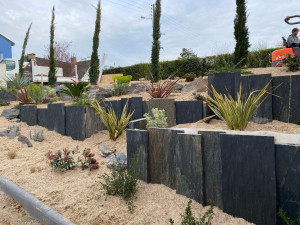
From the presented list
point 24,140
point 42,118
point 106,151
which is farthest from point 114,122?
point 42,118

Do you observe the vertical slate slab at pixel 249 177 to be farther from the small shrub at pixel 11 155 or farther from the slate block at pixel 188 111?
the small shrub at pixel 11 155

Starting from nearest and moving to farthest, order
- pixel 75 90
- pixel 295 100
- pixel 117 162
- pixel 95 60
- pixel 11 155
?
pixel 295 100 → pixel 117 162 → pixel 11 155 → pixel 75 90 → pixel 95 60

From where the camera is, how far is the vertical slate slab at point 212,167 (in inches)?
78.2

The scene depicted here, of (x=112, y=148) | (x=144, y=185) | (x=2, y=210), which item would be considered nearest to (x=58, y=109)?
(x=112, y=148)

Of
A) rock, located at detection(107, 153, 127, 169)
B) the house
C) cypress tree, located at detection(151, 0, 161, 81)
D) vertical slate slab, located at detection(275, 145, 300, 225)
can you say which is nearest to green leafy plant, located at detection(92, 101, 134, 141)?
rock, located at detection(107, 153, 127, 169)

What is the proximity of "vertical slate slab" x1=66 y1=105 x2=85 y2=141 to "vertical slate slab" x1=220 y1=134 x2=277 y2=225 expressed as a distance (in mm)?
3274

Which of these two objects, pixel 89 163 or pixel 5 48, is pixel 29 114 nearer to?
pixel 89 163

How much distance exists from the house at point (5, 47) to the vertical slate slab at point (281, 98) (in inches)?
1093

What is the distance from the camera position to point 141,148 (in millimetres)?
2660

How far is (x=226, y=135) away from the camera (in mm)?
1872

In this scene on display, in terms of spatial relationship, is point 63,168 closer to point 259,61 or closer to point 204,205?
point 204,205

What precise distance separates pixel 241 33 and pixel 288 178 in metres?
6.76

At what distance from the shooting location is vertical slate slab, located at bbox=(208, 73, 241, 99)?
3.15 metres

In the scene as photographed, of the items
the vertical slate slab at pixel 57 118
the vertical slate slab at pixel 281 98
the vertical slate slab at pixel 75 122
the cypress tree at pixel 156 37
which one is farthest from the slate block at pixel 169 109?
the cypress tree at pixel 156 37
